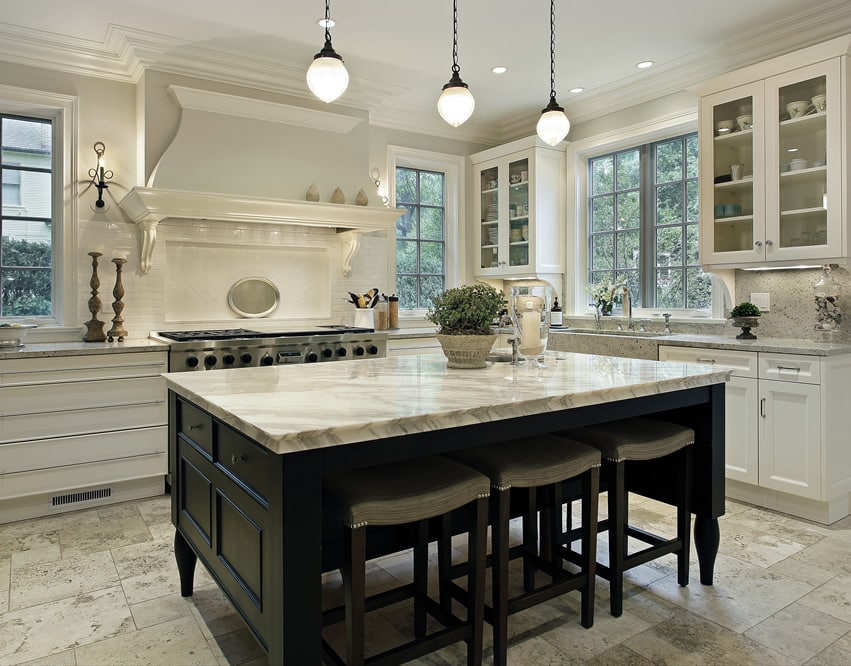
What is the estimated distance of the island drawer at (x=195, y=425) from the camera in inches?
79.4

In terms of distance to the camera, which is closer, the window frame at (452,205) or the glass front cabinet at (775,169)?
the glass front cabinet at (775,169)

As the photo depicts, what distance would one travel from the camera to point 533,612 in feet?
7.67

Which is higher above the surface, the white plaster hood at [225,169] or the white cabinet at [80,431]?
the white plaster hood at [225,169]

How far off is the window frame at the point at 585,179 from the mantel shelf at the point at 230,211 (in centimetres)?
172

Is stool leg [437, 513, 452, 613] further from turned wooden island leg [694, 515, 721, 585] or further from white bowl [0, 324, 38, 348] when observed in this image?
white bowl [0, 324, 38, 348]

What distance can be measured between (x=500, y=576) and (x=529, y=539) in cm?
62

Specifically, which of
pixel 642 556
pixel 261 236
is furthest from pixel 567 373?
pixel 261 236

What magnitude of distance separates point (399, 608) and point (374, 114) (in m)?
4.21

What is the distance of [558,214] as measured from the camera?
5.45 metres

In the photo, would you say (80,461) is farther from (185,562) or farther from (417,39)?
(417,39)

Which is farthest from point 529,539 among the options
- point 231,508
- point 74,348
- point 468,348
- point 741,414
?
point 74,348

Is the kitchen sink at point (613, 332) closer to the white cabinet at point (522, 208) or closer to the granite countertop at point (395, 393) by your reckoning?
the white cabinet at point (522, 208)

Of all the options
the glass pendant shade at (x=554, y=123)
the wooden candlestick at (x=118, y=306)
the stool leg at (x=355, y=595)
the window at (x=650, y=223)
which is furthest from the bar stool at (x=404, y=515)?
the window at (x=650, y=223)

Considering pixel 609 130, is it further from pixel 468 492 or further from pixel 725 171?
pixel 468 492
